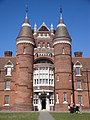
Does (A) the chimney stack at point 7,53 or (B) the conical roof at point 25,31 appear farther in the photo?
(A) the chimney stack at point 7,53

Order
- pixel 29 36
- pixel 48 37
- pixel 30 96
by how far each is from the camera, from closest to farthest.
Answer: pixel 30 96 → pixel 29 36 → pixel 48 37

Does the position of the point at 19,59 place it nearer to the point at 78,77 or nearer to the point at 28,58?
the point at 28,58

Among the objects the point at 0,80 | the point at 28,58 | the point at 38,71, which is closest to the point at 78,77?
the point at 38,71

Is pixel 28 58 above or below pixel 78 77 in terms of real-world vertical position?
above

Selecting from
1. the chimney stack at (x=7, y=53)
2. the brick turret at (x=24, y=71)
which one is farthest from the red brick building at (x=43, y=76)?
the chimney stack at (x=7, y=53)

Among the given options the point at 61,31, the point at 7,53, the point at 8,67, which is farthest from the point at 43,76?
the point at 7,53

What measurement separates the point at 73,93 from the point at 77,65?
261 inches

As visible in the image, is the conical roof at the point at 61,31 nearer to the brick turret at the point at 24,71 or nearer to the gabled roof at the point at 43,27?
the gabled roof at the point at 43,27

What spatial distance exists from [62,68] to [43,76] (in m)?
4.34

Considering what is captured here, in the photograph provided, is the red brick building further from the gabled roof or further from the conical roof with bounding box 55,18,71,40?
the gabled roof

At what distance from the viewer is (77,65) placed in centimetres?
4484

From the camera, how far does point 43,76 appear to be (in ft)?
136

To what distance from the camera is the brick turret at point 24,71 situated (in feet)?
128

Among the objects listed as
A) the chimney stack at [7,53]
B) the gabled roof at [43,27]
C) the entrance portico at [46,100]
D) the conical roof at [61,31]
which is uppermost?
the gabled roof at [43,27]
